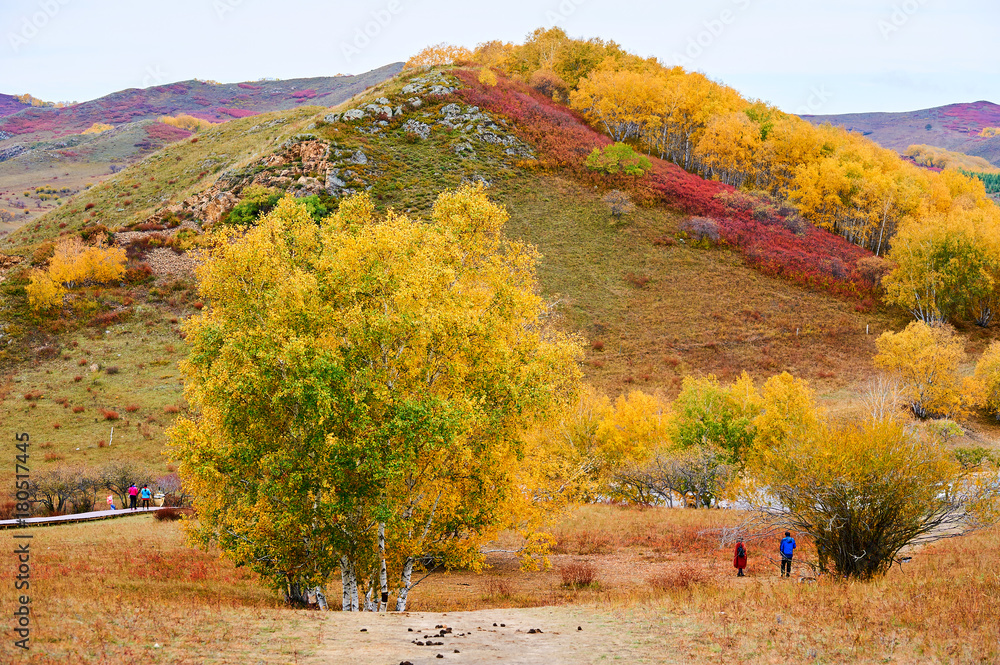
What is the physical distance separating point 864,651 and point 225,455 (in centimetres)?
1359

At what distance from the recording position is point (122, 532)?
25.4 meters

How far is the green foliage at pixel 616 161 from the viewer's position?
79.5 meters

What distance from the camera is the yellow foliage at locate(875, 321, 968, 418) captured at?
1982 inches

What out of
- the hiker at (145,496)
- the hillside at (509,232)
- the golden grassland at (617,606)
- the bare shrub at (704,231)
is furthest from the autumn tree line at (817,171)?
the hiker at (145,496)

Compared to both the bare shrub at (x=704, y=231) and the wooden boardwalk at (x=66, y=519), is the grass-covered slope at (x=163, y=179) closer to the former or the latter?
the bare shrub at (x=704, y=231)

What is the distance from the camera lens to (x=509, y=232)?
227ft

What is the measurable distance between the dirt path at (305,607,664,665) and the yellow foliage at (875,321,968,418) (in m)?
48.0

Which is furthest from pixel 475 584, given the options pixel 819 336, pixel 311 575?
pixel 819 336

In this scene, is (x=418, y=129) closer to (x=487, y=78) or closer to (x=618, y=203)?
(x=487, y=78)

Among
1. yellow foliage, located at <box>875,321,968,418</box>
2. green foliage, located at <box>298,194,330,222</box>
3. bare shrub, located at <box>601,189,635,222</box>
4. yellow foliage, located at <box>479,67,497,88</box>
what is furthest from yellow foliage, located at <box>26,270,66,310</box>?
yellow foliage, located at <box>875,321,968,418</box>

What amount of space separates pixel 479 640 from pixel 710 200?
7464 centimetres

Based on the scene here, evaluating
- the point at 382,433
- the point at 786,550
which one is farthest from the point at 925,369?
the point at 382,433

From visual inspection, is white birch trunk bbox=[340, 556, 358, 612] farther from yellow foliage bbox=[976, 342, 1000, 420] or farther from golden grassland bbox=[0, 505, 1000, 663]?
yellow foliage bbox=[976, 342, 1000, 420]

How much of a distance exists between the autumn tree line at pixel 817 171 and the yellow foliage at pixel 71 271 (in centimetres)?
6415
